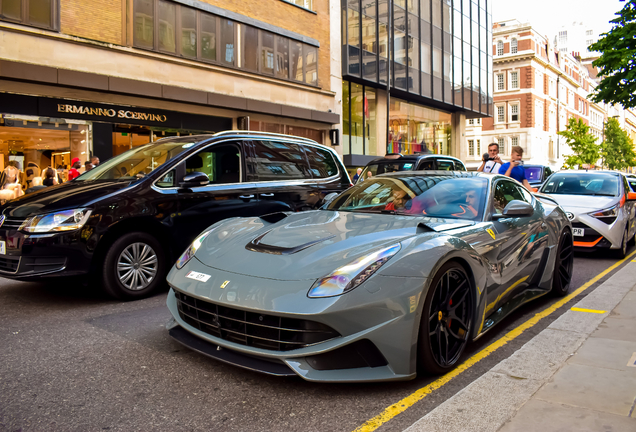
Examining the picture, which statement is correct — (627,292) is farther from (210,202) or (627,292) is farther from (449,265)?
(210,202)

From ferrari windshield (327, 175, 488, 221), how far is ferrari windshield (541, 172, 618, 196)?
19.2 feet

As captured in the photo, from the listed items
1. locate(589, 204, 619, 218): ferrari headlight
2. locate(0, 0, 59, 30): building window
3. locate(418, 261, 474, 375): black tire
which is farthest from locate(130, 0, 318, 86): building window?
locate(418, 261, 474, 375): black tire

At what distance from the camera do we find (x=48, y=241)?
15.5 feet

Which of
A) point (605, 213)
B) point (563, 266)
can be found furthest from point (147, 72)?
point (563, 266)

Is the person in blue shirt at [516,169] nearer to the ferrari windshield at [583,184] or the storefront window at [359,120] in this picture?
the ferrari windshield at [583,184]

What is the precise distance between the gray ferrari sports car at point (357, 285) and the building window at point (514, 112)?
194ft

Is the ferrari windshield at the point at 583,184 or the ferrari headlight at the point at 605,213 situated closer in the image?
the ferrari headlight at the point at 605,213

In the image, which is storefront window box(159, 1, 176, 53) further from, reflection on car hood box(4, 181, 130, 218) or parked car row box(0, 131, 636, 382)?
reflection on car hood box(4, 181, 130, 218)

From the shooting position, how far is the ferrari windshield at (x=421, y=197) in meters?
4.15

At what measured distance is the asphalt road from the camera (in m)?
2.60

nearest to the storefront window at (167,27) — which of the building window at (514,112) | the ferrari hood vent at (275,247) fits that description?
the ferrari hood vent at (275,247)

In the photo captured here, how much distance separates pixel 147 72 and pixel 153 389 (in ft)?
48.2

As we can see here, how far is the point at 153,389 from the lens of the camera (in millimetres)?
2973

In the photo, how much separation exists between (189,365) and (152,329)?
3.11 ft
